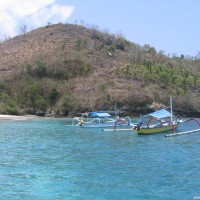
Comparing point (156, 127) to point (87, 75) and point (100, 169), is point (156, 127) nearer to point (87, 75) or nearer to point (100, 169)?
point (100, 169)

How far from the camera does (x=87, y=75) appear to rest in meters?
130

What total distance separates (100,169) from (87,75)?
102 m

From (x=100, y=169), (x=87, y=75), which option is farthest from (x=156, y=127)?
(x=87, y=75)

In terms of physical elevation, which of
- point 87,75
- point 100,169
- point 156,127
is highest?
point 87,75

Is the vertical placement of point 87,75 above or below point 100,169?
above

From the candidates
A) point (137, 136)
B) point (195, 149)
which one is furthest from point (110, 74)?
point (195, 149)

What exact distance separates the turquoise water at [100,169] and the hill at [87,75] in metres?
66.3

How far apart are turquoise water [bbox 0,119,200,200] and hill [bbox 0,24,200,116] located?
66319 mm

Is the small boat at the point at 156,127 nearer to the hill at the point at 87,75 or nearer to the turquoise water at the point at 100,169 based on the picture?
the turquoise water at the point at 100,169

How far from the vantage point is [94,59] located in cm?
13850

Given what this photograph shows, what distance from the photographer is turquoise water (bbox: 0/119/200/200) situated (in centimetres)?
2178

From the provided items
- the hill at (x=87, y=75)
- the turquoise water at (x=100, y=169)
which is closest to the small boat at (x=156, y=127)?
the turquoise water at (x=100, y=169)

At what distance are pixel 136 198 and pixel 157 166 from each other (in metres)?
9.14

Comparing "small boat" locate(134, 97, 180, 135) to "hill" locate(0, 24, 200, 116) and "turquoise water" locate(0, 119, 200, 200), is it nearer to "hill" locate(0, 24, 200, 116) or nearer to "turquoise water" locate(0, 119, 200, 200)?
"turquoise water" locate(0, 119, 200, 200)
